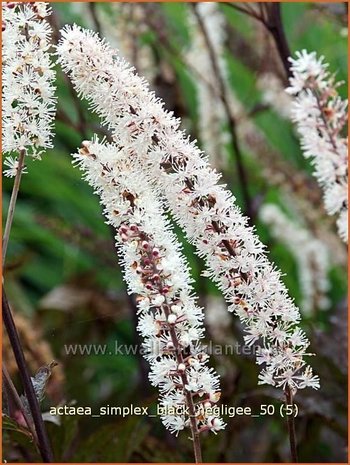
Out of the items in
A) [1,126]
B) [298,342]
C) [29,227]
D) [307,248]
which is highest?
[29,227]

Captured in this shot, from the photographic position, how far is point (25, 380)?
0.99m

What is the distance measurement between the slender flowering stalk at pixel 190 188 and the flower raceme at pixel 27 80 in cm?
4

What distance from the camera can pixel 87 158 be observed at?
96 centimetres

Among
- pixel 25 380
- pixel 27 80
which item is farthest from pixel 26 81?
pixel 25 380

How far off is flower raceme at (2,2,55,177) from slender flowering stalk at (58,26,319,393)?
41 mm

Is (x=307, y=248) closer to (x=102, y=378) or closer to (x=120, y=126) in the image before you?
(x=102, y=378)

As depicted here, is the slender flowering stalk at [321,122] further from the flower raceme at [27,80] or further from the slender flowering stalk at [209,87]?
the slender flowering stalk at [209,87]

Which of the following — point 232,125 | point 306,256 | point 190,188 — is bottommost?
point 190,188

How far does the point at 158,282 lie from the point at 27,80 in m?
0.29

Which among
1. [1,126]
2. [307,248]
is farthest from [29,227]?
[1,126]

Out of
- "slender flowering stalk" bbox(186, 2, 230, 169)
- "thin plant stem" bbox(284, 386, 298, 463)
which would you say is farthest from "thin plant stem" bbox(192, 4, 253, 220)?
"thin plant stem" bbox(284, 386, 298, 463)

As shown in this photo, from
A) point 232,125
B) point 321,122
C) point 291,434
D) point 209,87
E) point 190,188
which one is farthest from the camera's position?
point 209,87

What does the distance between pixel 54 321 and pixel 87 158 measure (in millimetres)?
1049

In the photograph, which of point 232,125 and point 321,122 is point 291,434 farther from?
point 232,125
